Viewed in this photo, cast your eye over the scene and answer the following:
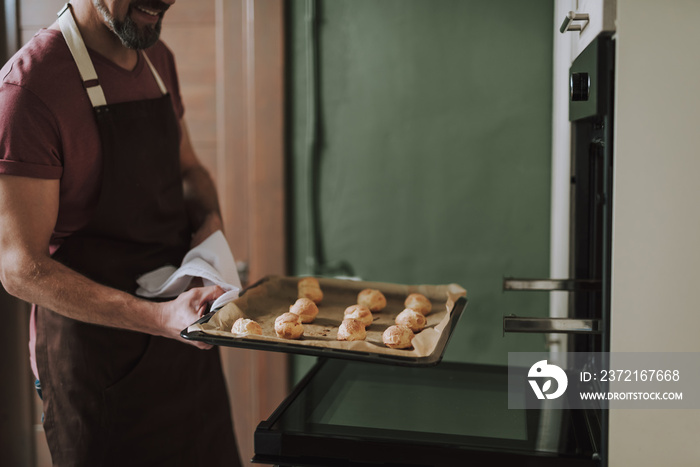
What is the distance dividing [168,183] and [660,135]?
43.1 inches

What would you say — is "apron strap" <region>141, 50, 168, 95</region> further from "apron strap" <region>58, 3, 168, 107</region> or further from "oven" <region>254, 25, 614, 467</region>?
"oven" <region>254, 25, 614, 467</region>

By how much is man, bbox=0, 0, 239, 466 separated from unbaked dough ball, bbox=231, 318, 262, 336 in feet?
0.29

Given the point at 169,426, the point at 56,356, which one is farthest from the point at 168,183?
the point at 169,426

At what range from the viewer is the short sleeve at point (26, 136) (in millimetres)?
1259

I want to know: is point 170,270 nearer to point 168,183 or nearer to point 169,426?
point 168,183

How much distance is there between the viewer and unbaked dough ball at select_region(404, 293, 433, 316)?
1.38 metres

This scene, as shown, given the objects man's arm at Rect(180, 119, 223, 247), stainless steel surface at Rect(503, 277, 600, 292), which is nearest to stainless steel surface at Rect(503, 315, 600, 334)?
stainless steel surface at Rect(503, 277, 600, 292)

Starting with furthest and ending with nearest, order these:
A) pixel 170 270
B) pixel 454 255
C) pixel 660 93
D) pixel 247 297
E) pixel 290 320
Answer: pixel 454 255 → pixel 170 270 → pixel 247 297 → pixel 290 320 → pixel 660 93

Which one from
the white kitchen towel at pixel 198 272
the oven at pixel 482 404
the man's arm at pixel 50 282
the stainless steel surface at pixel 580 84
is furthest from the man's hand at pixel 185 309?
the stainless steel surface at pixel 580 84

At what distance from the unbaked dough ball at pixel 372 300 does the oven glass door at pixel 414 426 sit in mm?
152

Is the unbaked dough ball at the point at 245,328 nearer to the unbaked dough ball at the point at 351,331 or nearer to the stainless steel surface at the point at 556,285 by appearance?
the unbaked dough ball at the point at 351,331

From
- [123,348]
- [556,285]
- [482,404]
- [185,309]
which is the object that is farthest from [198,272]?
[556,285]

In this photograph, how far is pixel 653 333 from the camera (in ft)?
3.33

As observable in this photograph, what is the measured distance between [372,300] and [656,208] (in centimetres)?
62
